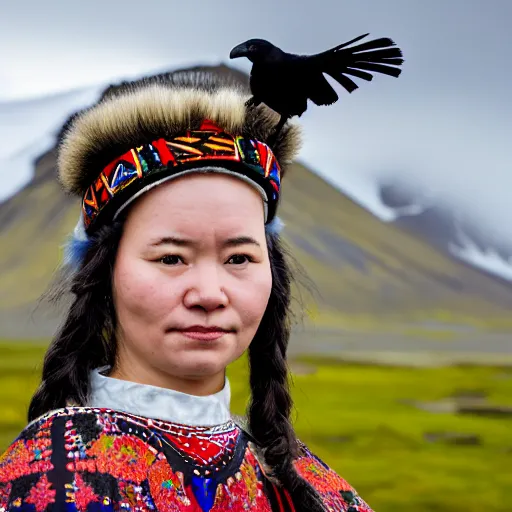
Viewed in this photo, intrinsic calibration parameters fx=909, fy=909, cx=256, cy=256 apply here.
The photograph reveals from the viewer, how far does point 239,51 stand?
1731mm

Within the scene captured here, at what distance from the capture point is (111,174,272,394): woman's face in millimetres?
1668

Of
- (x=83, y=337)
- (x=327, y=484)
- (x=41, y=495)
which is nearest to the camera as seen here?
(x=41, y=495)

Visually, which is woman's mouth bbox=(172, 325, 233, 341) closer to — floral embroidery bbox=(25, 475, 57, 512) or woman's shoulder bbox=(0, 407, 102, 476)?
woman's shoulder bbox=(0, 407, 102, 476)

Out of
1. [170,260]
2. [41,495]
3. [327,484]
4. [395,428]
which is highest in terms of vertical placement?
[395,428]

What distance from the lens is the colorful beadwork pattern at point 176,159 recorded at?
1.70 m

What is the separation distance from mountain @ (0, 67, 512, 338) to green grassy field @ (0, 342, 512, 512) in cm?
584

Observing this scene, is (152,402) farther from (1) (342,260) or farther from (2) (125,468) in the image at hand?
(1) (342,260)

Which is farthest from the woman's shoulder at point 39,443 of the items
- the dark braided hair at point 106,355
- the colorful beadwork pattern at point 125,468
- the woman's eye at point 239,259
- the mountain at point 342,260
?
the mountain at point 342,260

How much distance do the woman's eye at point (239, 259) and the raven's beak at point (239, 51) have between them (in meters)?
0.38

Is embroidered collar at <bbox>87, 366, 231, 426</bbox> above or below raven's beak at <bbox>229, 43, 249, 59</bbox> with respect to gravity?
below

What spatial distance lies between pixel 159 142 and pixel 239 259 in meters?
0.27

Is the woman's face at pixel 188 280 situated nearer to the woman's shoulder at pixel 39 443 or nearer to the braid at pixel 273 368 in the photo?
the woman's shoulder at pixel 39 443

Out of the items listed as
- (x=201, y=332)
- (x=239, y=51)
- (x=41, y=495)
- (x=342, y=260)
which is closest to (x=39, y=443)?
(x=41, y=495)

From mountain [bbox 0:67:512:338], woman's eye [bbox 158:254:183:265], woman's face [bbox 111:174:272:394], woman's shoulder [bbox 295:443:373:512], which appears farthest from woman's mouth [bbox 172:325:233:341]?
mountain [bbox 0:67:512:338]
